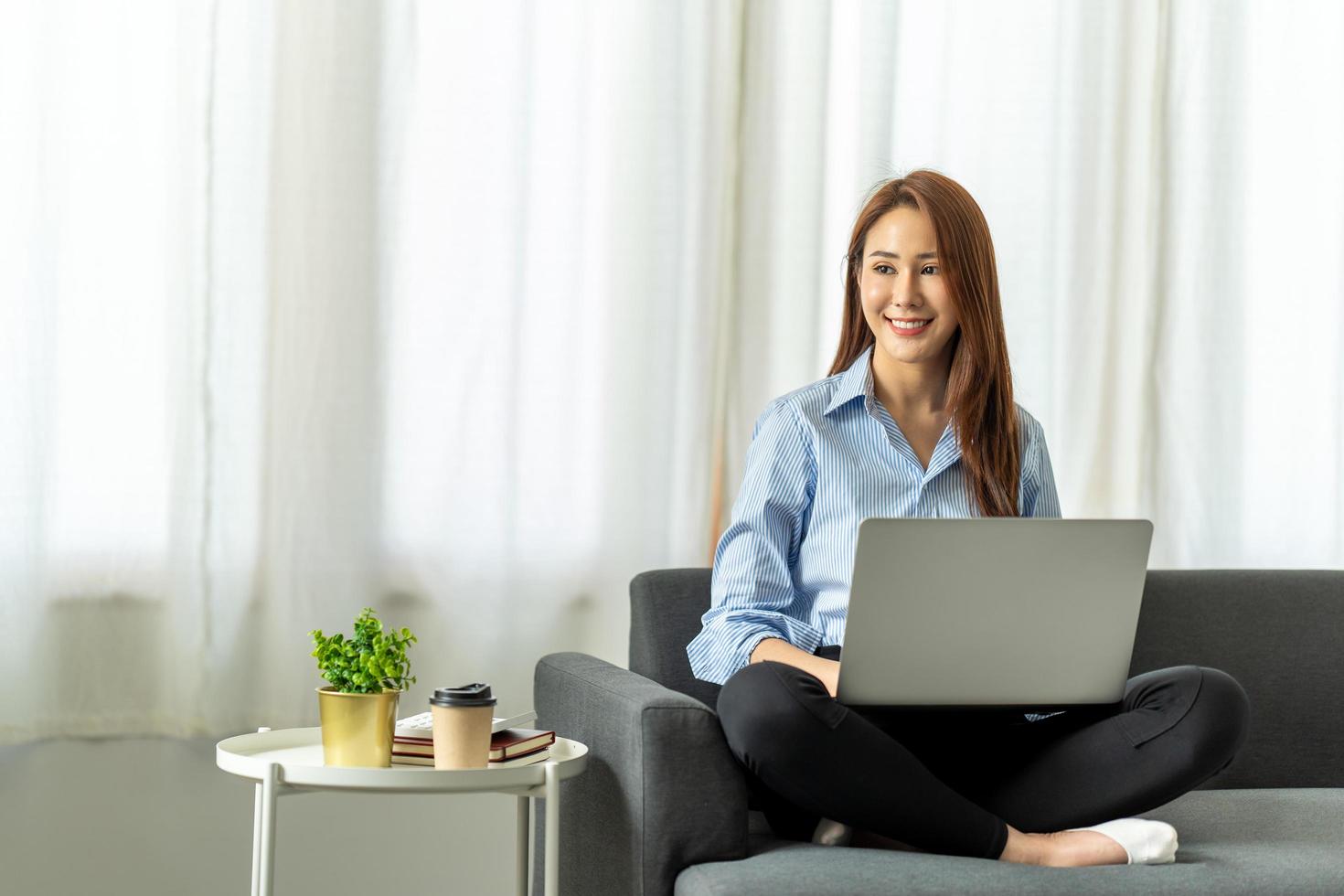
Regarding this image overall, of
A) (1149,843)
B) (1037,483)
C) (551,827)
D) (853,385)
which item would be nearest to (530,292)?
(853,385)

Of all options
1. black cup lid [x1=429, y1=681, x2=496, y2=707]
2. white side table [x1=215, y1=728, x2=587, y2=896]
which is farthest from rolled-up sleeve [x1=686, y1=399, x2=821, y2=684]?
black cup lid [x1=429, y1=681, x2=496, y2=707]

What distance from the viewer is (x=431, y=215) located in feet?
7.64

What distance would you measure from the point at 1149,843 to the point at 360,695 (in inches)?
37.7

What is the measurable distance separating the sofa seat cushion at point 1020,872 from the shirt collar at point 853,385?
615mm

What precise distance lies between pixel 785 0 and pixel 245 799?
1.64 meters

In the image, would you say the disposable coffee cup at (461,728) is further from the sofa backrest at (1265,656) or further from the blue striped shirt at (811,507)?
the sofa backrest at (1265,656)

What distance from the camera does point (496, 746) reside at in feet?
5.75

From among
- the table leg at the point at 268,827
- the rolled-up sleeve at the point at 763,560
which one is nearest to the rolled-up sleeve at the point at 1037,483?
the rolled-up sleeve at the point at 763,560

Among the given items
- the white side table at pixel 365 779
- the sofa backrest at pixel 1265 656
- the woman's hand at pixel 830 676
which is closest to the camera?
the white side table at pixel 365 779

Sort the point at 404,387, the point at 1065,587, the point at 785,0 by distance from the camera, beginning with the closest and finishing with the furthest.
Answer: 1. the point at 1065,587
2. the point at 404,387
3. the point at 785,0

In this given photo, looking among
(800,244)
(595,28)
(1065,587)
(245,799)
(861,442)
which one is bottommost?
(245,799)

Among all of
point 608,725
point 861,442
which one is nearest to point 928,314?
point 861,442

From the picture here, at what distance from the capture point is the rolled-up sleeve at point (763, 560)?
1.91 meters

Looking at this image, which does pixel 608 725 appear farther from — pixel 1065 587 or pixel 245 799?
pixel 245 799
